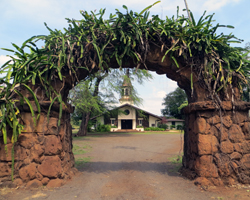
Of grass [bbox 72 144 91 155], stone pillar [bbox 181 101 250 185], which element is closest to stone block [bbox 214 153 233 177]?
stone pillar [bbox 181 101 250 185]

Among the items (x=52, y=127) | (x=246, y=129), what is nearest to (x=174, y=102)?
(x=246, y=129)

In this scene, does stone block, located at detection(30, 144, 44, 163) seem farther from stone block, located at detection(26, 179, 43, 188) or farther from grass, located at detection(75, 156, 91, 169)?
grass, located at detection(75, 156, 91, 169)

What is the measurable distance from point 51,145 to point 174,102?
46932 mm

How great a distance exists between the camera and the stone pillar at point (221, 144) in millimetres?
4973

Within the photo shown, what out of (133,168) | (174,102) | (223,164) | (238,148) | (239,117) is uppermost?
(174,102)

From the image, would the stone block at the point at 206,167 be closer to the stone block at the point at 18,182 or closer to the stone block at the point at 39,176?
the stone block at the point at 39,176

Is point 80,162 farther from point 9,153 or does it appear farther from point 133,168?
point 9,153

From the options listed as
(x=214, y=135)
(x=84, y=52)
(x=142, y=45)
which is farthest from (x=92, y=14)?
(x=214, y=135)

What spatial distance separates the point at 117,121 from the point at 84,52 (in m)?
29.2

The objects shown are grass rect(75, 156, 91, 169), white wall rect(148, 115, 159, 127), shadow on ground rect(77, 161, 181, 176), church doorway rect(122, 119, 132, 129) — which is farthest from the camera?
church doorway rect(122, 119, 132, 129)

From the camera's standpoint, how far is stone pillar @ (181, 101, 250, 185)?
4973mm

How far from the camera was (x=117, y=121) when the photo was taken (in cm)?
3406

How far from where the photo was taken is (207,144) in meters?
5.10

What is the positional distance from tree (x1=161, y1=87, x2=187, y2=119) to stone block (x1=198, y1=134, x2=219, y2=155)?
142 ft
